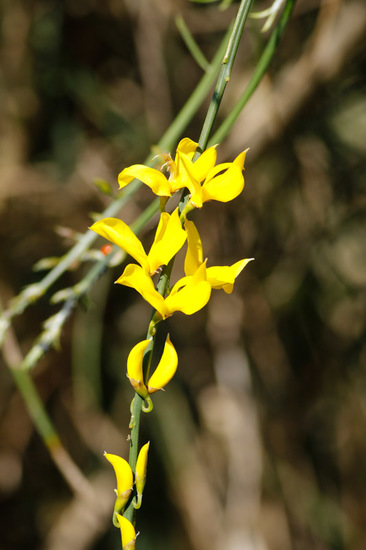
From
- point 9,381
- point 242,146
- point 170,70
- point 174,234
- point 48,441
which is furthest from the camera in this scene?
point 9,381

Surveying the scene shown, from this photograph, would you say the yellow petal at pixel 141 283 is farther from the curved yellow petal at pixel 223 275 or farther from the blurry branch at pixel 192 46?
the blurry branch at pixel 192 46

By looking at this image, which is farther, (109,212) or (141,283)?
(109,212)

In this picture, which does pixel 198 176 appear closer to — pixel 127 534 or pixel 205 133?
pixel 205 133

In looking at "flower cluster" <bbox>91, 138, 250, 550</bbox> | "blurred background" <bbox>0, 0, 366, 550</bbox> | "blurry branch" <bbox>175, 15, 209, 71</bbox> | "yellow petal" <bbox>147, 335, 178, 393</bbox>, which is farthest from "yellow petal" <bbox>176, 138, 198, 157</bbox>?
"blurred background" <bbox>0, 0, 366, 550</bbox>

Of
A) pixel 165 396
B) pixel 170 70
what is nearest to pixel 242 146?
pixel 170 70

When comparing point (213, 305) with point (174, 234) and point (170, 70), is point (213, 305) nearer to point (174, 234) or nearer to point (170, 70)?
point (170, 70)

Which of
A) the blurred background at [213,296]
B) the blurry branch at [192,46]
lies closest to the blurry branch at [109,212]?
the blurry branch at [192,46]

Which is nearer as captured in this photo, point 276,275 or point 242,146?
point 242,146

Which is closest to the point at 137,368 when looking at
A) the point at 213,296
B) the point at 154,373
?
the point at 154,373
